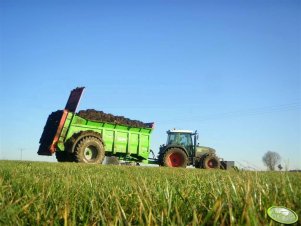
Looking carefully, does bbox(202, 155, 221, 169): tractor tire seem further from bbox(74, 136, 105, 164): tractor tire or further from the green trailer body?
bbox(74, 136, 105, 164): tractor tire

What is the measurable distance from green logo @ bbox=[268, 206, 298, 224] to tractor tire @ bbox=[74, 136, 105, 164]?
1330 cm

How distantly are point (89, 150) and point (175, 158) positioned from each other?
508cm

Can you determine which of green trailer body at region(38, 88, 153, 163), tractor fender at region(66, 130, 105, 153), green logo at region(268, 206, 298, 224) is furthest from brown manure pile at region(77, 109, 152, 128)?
green logo at region(268, 206, 298, 224)

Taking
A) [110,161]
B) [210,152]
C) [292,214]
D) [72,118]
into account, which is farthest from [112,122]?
[292,214]

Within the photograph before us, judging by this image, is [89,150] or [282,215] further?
[89,150]

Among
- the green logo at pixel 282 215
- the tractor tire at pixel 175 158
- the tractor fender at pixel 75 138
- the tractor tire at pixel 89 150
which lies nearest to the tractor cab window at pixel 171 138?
the tractor tire at pixel 175 158

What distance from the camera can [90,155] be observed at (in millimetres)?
14898

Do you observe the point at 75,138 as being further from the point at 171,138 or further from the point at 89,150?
the point at 171,138

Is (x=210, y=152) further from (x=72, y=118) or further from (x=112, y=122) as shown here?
(x=72, y=118)

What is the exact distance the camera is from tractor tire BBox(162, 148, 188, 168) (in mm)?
17789

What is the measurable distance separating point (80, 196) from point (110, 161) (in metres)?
16.1

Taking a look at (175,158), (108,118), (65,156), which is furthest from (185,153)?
(65,156)

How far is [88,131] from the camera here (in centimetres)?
1481

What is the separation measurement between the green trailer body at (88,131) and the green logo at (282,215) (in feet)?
43.7
